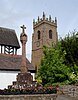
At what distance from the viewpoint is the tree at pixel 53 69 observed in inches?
1115

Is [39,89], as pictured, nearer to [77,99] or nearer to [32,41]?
[77,99]

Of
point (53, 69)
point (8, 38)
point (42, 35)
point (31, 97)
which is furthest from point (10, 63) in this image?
point (42, 35)

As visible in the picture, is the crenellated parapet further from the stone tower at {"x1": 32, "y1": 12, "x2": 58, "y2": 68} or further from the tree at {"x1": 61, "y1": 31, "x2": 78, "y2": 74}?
the tree at {"x1": 61, "y1": 31, "x2": 78, "y2": 74}

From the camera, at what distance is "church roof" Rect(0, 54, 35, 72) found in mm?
33369

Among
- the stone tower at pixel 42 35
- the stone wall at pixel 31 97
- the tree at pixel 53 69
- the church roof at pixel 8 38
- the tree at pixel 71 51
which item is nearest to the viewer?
the stone wall at pixel 31 97

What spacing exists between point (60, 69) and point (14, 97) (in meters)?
11.5

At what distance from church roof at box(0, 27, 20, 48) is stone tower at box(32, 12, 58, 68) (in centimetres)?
2569

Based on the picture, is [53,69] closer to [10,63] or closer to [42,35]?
[10,63]

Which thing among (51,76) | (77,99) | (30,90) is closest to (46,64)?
(51,76)

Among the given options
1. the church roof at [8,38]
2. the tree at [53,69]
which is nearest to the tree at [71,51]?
the tree at [53,69]

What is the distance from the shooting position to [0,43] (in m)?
39.1

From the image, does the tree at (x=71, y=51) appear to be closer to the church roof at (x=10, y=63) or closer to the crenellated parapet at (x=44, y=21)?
the church roof at (x=10, y=63)

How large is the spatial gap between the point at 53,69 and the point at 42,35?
138 feet

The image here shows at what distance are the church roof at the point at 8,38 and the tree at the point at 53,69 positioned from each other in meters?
11.1
